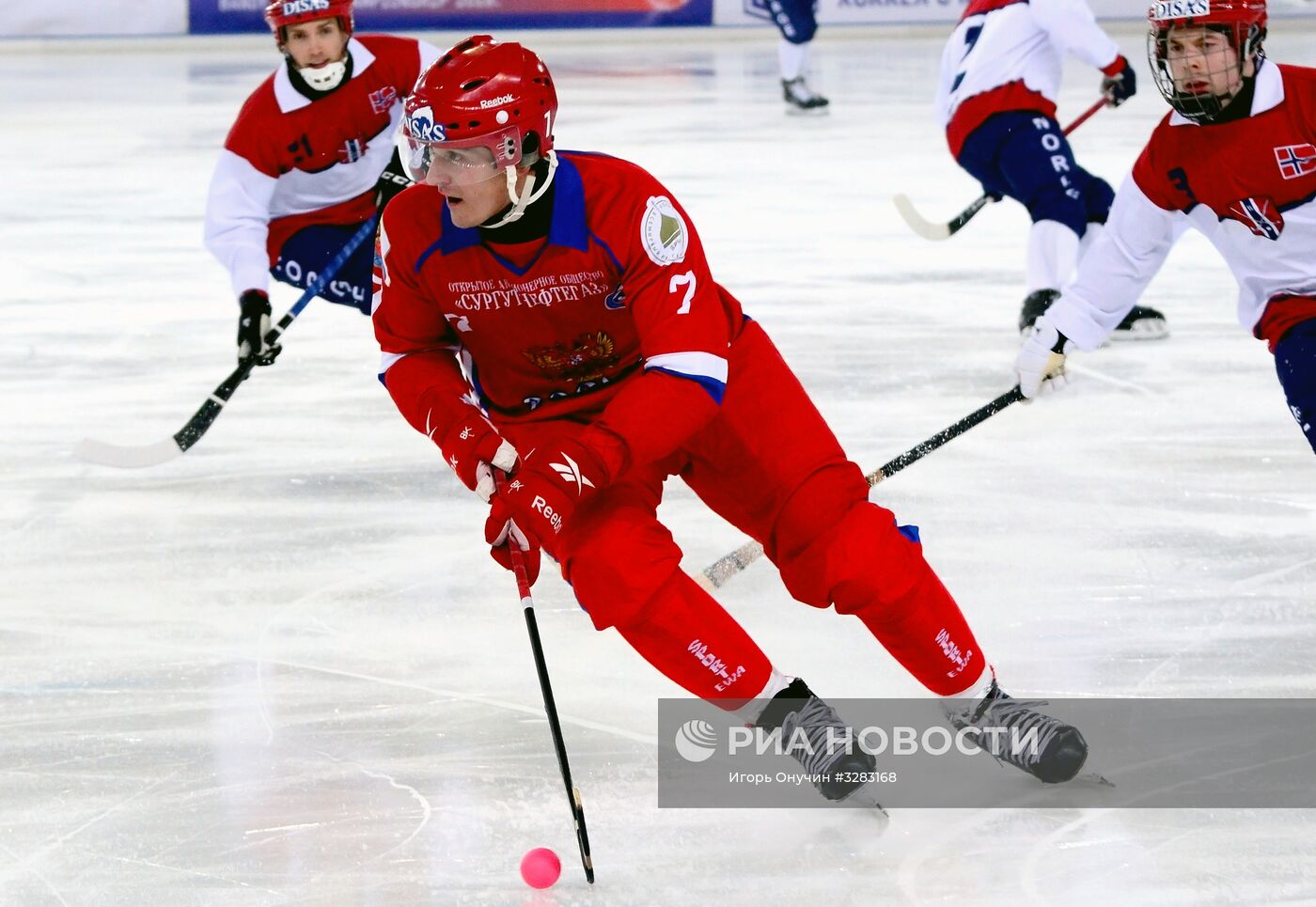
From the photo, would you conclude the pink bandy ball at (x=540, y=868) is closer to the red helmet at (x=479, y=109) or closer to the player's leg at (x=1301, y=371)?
the red helmet at (x=479, y=109)

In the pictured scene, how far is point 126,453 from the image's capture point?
3.75 m

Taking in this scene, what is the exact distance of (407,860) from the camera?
85.0 inches

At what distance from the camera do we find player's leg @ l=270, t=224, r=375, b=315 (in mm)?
4098

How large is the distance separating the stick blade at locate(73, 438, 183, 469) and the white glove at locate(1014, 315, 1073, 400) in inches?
73.0

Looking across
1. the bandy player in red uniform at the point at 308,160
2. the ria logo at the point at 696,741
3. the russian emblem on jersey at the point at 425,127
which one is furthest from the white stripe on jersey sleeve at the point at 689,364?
the bandy player in red uniform at the point at 308,160

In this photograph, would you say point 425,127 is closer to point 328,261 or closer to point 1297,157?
point 1297,157

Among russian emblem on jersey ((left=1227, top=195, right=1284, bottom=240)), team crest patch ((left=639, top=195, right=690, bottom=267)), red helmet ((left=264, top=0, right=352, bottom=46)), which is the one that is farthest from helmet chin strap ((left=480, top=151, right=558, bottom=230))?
red helmet ((left=264, top=0, right=352, bottom=46))

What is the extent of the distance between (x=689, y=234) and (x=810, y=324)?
270 centimetres

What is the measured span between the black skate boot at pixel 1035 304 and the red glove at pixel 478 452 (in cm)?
282

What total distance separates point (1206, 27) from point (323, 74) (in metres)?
2.03

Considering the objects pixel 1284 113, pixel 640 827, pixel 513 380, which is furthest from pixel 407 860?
pixel 1284 113

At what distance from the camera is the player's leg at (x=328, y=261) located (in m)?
4.10

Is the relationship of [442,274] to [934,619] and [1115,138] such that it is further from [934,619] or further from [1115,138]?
[1115,138]

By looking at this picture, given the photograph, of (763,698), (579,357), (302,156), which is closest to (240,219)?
(302,156)
